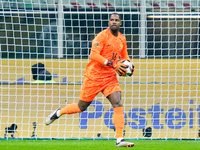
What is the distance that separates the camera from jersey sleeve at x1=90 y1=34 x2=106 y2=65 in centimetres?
697

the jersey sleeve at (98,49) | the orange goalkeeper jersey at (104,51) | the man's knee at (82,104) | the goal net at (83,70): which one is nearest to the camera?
the jersey sleeve at (98,49)

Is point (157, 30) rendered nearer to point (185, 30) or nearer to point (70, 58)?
→ point (185, 30)

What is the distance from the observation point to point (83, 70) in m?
9.71

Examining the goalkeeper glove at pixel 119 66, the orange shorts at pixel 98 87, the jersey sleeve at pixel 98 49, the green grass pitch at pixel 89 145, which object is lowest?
the green grass pitch at pixel 89 145

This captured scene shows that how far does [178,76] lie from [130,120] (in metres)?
1.30

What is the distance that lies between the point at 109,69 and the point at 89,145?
1515mm

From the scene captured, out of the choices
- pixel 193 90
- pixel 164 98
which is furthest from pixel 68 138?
pixel 193 90

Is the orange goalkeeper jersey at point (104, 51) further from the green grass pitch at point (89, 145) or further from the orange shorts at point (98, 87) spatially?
the green grass pitch at point (89, 145)

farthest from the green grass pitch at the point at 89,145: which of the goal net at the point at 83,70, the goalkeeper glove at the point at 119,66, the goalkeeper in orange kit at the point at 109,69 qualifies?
the goalkeeper glove at the point at 119,66

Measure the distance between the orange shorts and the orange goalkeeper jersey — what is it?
0.21 ft

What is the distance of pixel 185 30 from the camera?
988cm

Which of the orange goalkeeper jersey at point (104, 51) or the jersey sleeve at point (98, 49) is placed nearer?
the jersey sleeve at point (98, 49)

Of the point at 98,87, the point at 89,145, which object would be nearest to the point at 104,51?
the point at 98,87

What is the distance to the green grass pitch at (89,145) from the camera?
24.9ft
